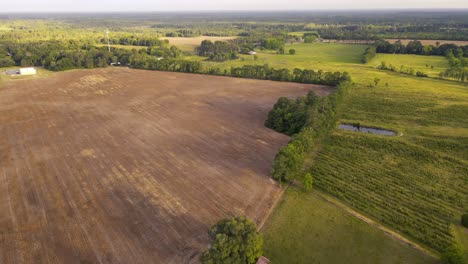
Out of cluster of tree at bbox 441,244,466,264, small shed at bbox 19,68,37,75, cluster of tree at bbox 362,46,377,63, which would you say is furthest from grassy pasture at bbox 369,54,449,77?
small shed at bbox 19,68,37,75

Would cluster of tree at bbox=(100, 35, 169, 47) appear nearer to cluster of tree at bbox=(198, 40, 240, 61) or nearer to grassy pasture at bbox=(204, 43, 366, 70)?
cluster of tree at bbox=(198, 40, 240, 61)

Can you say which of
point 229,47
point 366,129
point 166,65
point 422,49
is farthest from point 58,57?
point 422,49

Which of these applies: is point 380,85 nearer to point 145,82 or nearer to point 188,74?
point 188,74

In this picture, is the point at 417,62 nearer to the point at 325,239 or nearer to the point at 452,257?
the point at 452,257

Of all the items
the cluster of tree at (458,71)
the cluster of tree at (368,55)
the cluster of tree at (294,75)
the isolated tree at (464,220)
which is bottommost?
the isolated tree at (464,220)

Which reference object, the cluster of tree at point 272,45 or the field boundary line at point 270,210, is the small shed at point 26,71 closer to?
the field boundary line at point 270,210

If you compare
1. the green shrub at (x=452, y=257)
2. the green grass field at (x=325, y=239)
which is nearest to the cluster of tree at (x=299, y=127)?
the green grass field at (x=325, y=239)
